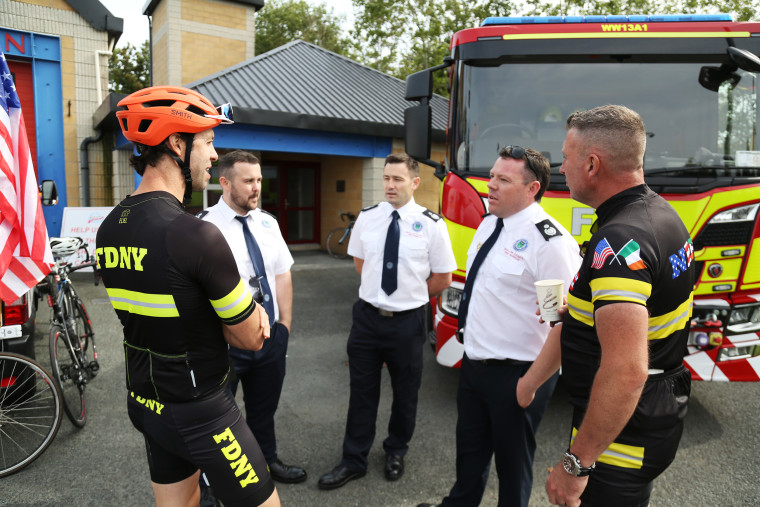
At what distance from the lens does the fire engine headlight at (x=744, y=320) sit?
12.5ft

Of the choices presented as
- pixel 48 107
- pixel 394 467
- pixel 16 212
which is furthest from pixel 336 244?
pixel 394 467

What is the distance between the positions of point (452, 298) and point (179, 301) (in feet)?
8.87

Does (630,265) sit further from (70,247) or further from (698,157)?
(70,247)

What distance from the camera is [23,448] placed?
373 centimetres

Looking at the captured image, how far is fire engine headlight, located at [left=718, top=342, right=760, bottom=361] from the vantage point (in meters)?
3.82

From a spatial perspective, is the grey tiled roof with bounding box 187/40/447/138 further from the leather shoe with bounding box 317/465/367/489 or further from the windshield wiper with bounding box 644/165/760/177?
the leather shoe with bounding box 317/465/367/489

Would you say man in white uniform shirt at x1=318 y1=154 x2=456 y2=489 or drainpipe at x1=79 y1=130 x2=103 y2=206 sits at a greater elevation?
drainpipe at x1=79 y1=130 x2=103 y2=206

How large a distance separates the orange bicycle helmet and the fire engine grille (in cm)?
346

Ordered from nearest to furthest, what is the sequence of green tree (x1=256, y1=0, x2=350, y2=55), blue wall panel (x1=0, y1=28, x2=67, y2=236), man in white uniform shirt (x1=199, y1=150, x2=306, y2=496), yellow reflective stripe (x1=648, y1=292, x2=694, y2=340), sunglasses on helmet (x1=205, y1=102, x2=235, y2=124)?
yellow reflective stripe (x1=648, y1=292, x2=694, y2=340) < sunglasses on helmet (x1=205, y1=102, x2=235, y2=124) < man in white uniform shirt (x1=199, y1=150, x2=306, y2=496) < blue wall panel (x1=0, y1=28, x2=67, y2=236) < green tree (x1=256, y1=0, x2=350, y2=55)

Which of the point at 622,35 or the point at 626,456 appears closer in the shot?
the point at 626,456

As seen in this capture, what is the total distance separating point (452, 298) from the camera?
4133 millimetres

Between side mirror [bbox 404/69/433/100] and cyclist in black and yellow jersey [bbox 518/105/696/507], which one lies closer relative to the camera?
cyclist in black and yellow jersey [bbox 518/105/696/507]

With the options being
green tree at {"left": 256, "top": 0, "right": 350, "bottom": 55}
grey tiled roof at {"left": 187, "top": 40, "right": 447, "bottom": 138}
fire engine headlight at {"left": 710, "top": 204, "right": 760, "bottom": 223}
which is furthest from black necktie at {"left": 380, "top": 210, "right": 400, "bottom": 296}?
green tree at {"left": 256, "top": 0, "right": 350, "bottom": 55}

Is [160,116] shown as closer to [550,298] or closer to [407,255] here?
[550,298]
